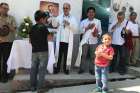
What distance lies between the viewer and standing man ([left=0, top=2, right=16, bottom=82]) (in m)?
9.88

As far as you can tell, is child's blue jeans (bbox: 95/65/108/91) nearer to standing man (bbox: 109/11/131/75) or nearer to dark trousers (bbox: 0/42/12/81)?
standing man (bbox: 109/11/131/75)

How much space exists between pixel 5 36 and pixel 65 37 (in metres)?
1.60

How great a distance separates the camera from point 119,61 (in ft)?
37.6

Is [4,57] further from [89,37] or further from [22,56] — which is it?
[89,37]

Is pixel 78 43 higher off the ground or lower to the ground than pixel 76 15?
lower

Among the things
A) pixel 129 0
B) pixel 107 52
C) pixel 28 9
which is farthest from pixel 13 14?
pixel 129 0

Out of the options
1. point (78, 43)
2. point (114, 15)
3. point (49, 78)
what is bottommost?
point (49, 78)

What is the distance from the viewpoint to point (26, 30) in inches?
402

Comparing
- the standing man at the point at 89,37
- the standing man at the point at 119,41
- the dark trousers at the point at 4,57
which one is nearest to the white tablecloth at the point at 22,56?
the dark trousers at the point at 4,57

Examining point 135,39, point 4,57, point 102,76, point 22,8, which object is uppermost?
point 22,8

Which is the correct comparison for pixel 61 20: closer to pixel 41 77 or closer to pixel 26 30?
pixel 26 30

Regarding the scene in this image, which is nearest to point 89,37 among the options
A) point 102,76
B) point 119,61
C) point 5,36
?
point 119,61

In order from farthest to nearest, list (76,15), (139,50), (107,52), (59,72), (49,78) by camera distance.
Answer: (139,50), (76,15), (59,72), (49,78), (107,52)

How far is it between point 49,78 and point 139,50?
358cm
